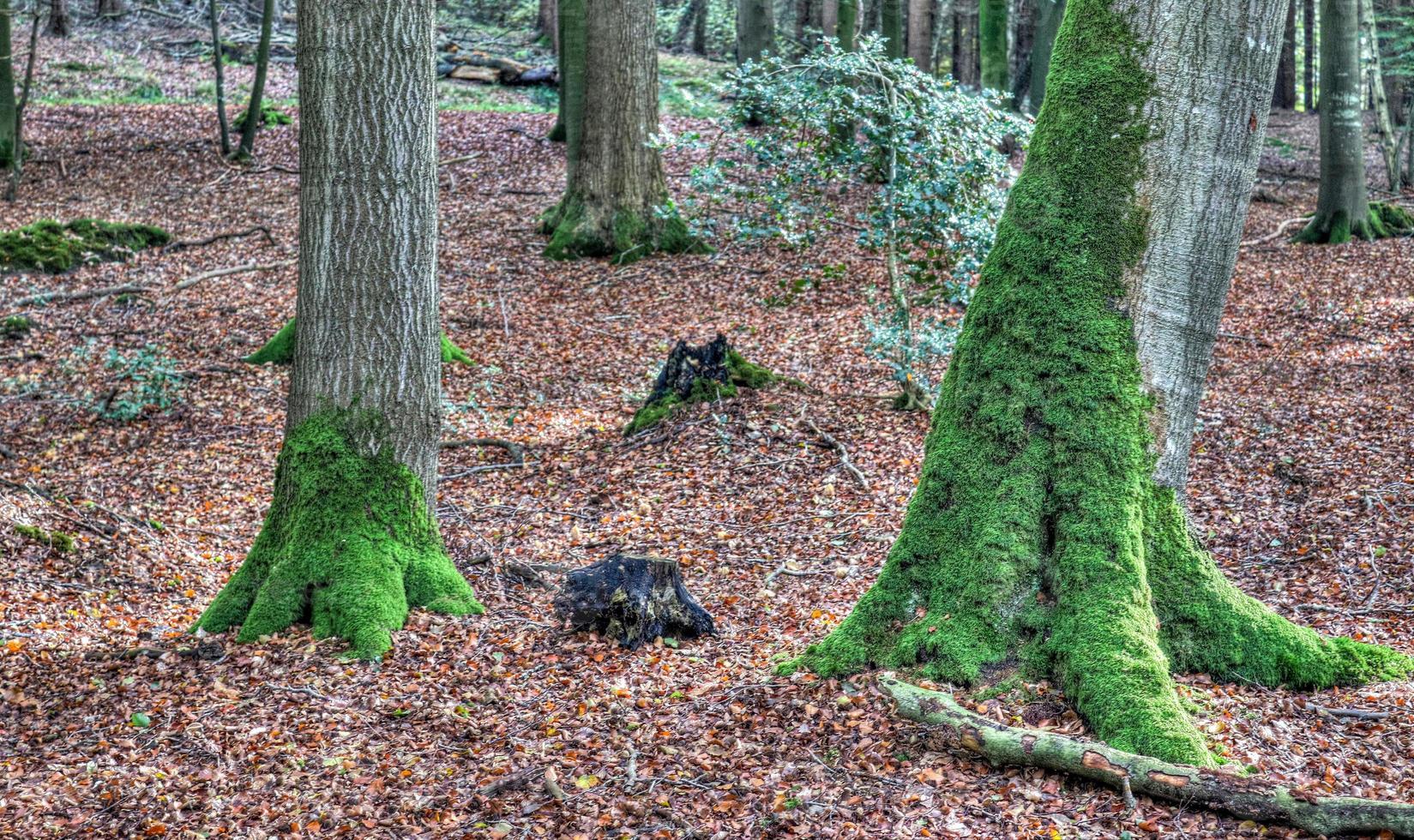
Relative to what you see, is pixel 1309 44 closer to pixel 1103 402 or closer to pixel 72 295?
pixel 72 295

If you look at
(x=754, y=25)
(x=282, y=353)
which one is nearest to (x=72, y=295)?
A: (x=282, y=353)

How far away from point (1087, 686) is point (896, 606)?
0.81 meters

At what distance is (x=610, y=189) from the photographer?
49.6 feet

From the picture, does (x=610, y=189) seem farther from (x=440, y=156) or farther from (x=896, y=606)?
(x=896, y=606)

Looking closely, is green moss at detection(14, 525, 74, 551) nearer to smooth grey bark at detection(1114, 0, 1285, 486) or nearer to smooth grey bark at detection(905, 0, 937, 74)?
smooth grey bark at detection(1114, 0, 1285, 486)

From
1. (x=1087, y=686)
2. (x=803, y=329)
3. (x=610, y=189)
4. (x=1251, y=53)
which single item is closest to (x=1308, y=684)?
(x=1087, y=686)

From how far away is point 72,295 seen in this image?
1312 cm

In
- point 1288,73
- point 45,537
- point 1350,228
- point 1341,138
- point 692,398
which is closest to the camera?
point 45,537

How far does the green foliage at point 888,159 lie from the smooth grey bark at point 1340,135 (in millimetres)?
8083

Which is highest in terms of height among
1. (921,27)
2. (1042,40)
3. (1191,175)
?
(921,27)

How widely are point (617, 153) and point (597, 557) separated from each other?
348 inches

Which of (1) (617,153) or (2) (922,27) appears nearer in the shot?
(1) (617,153)

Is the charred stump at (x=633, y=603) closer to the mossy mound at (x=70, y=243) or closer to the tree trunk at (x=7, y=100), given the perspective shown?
the mossy mound at (x=70, y=243)

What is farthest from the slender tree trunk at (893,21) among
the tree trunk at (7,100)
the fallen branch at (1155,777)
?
the fallen branch at (1155,777)
